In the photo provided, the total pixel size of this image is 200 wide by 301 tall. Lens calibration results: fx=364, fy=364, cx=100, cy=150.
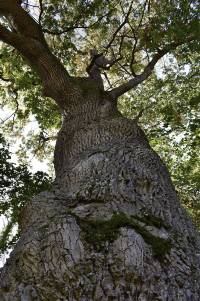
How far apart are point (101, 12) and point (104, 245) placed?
29.8 ft

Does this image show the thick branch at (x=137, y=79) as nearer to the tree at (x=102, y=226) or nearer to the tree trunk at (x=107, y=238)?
the tree at (x=102, y=226)

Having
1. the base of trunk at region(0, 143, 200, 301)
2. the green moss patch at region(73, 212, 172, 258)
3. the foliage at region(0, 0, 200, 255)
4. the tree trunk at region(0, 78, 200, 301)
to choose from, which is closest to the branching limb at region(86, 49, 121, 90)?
the foliage at region(0, 0, 200, 255)

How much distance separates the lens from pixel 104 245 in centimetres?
288

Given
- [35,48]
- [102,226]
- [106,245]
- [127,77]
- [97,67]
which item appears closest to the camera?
[106,245]

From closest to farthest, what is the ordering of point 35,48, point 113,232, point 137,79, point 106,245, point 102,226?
point 106,245, point 113,232, point 102,226, point 35,48, point 137,79

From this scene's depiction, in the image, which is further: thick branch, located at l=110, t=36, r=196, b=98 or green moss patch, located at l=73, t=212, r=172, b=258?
thick branch, located at l=110, t=36, r=196, b=98

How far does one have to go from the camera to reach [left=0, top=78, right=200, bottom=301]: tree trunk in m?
2.56

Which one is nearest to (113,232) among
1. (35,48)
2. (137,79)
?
(35,48)

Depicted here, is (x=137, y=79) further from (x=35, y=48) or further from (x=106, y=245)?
(x=106, y=245)

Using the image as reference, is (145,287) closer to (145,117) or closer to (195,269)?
(195,269)

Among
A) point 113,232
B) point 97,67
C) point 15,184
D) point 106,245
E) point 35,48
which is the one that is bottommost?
point 106,245

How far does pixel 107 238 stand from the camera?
116 inches

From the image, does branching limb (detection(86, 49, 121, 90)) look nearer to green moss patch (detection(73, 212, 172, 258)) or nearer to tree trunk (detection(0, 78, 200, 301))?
tree trunk (detection(0, 78, 200, 301))

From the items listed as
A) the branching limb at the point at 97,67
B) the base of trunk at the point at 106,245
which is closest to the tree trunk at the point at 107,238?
the base of trunk at the point at 106,245
